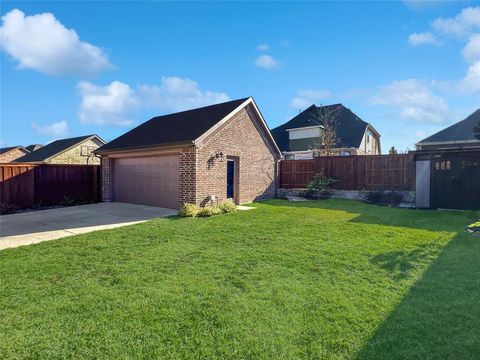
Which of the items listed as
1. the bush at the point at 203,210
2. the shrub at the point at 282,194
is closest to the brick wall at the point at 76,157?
the shrub at the point at 282,194

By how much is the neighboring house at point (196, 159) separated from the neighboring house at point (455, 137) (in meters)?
10.4

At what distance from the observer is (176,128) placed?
44.8ft

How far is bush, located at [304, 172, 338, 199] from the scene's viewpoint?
15664 millimetres

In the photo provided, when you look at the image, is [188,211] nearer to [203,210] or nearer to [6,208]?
[203,210]

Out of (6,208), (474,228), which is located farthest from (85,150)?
(474,228)

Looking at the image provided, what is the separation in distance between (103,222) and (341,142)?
20471mm

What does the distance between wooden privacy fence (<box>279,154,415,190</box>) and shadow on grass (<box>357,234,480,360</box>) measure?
10017 millimetres

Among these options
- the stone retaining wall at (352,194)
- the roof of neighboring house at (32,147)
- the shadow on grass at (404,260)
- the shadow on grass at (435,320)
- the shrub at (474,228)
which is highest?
the roof of neighboring house at (32,147)

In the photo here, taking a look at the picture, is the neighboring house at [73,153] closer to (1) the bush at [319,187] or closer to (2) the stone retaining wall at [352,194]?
(2) the stone retaining wall at [352,194]

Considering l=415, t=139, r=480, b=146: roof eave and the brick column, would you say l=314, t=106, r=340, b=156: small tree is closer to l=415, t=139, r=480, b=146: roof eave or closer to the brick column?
l=415, t=139, r=480, b=146: roof eave

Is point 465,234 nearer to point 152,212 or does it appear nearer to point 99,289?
point 99,289

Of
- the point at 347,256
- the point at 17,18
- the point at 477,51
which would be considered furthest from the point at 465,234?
the point at 17,18

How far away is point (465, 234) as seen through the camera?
7.46 metres

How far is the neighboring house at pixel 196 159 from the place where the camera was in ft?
36.9
